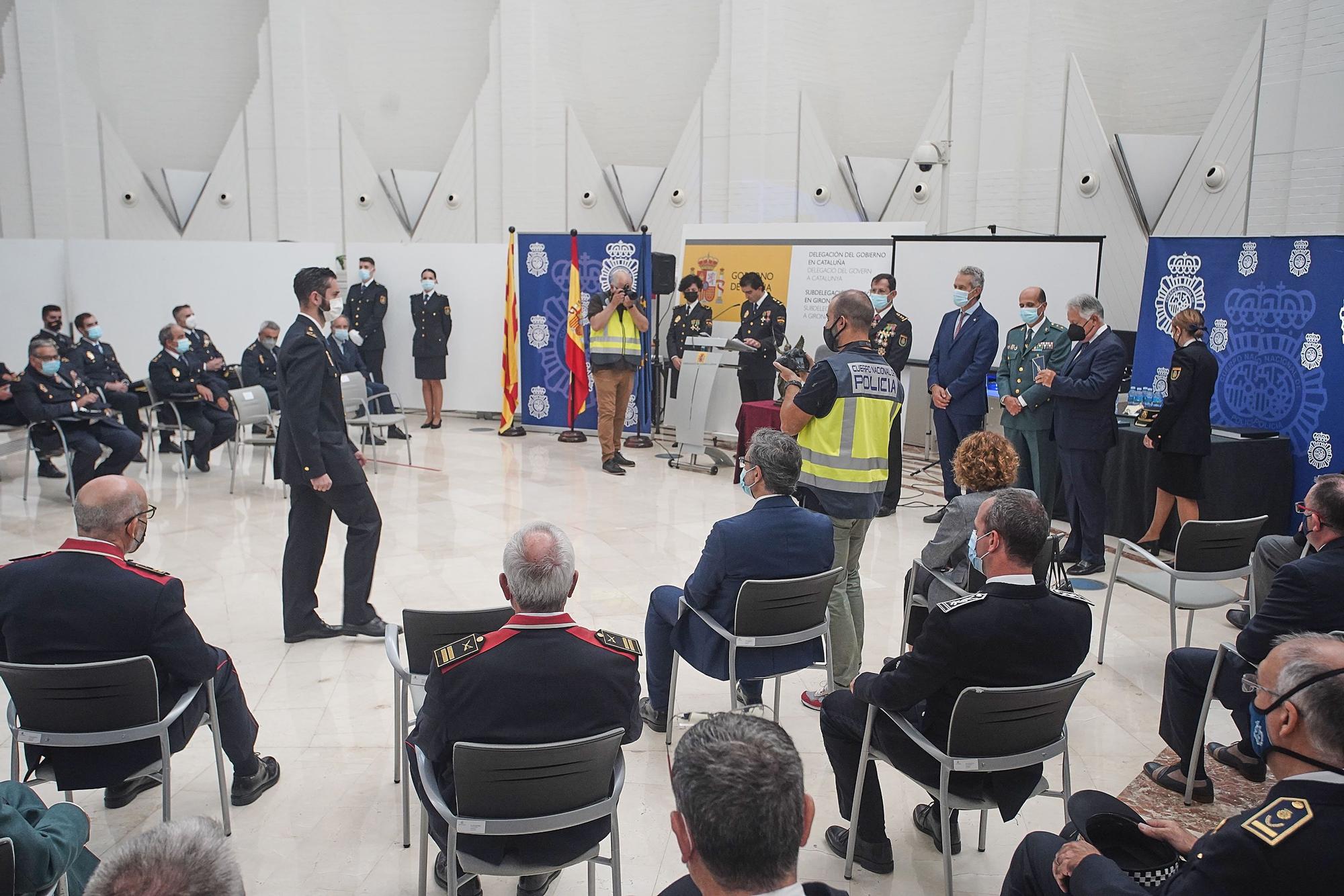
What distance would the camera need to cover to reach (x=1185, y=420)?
5.80 metres

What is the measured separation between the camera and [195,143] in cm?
1441

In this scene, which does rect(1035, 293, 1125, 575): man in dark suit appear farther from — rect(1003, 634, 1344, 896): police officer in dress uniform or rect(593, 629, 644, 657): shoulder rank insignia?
rect(593, 629, 644, 657): shoulder rank insignia

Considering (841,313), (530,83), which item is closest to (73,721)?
(841,313)

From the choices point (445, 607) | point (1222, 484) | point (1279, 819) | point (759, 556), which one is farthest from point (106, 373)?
point (1279, 819)

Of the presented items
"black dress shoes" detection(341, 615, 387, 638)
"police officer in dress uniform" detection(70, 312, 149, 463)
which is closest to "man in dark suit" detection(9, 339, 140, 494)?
"police officer in dress uniform" detection(70, 312, 149, 463)

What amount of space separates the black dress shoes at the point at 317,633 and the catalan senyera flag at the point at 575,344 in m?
5.60

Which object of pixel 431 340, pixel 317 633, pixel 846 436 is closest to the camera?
pixel 846 436

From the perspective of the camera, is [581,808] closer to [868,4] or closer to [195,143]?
[868,4]

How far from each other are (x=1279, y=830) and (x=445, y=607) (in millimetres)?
4242

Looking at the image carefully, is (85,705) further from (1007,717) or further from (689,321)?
(689,321)

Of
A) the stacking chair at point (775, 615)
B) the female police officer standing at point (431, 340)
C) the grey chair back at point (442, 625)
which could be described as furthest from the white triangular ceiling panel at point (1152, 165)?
the grey chair back at point (442, 625)

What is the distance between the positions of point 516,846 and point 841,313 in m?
2.57

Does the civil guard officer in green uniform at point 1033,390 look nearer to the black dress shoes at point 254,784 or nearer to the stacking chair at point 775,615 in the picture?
Result: the stacking chair at point 775,615

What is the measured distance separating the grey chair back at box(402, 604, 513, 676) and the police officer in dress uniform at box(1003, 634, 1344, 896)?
1.67m
